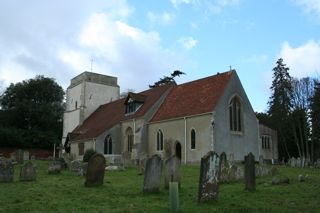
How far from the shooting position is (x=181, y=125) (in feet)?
113

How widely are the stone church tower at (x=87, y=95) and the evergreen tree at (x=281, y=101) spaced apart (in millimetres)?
22287

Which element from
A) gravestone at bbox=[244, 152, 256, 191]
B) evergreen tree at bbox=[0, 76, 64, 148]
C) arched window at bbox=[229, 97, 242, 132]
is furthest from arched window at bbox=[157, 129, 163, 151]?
evergreen tree at bbox=[0, 76, 64, 148]

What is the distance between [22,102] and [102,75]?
680 inches

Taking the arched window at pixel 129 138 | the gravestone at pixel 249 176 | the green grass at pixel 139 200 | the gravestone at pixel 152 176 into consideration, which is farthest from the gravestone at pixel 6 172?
the arched window at pixel 129 138

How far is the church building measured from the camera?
107 ft

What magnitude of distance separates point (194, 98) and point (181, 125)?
3.00 m

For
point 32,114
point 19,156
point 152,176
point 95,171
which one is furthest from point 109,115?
point 152,176

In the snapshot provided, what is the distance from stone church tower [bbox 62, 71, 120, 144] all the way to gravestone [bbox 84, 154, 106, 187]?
3775 cm

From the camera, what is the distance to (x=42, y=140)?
60.2 m

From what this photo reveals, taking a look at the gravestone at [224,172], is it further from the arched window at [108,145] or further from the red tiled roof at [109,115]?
the arched window at [108,145]

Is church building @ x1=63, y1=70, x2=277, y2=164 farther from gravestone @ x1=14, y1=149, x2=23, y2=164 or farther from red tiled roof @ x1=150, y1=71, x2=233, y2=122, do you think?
gravestone @ x1=14, y1=149, x2=23, y2=164

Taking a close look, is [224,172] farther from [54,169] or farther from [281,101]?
[281,101]

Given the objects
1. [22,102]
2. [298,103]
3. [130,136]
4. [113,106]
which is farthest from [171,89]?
[22,102]

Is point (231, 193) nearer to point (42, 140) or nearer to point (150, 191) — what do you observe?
point (150, 191)
